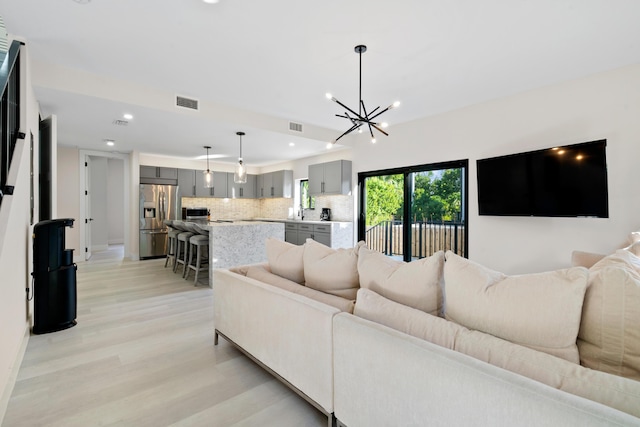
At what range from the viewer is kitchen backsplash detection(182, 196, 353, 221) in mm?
6789

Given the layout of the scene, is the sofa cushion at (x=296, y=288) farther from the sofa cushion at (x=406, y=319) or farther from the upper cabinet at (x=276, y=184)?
the upper cabinet at (x=276, y=184)

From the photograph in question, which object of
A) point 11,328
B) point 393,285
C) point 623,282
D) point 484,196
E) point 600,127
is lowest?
point 11,328

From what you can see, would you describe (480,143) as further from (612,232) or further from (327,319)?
(327,319)

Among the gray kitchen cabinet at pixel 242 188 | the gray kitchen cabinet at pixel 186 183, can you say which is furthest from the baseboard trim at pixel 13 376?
the gray kitchen cabinet at pixel 242 188

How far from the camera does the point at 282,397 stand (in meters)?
1.94

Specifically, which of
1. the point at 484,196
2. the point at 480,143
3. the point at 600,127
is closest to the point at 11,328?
the point at 484,196

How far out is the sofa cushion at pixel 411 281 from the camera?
1.51 meters

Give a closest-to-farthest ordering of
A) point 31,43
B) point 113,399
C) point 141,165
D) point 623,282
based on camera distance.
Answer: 1. point 623,282
2. point 113,399
3. point 31,43
4. point 141,165

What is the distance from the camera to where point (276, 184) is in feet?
26.9

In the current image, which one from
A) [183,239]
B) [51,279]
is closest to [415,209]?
[183,239]

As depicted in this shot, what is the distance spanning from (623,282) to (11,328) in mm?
3385

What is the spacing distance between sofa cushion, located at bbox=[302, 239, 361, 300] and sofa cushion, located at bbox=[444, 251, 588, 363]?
2.18ft

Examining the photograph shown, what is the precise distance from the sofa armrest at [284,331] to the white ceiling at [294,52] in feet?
6.75

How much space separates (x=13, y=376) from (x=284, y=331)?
1960mm
